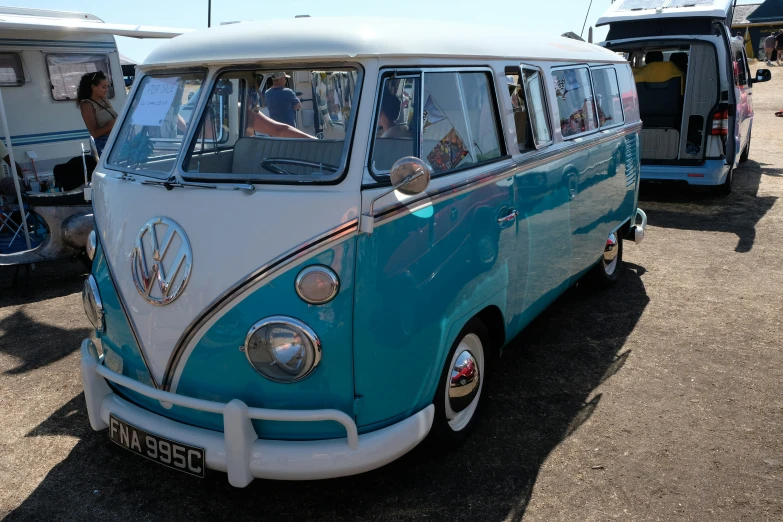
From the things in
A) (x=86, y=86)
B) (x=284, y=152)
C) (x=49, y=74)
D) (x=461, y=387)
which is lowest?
(x=461, y=387)

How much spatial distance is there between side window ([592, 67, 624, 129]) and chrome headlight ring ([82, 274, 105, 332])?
3.56m

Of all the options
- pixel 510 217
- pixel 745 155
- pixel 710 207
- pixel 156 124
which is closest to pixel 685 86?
pixel 710 207

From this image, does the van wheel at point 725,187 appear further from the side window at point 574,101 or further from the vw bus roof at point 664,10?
the side window at point 574,101

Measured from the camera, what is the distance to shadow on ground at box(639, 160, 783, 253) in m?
7.91

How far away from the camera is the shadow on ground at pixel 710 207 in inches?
311

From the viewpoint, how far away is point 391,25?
10.2ft

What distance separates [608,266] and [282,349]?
12.8 feet

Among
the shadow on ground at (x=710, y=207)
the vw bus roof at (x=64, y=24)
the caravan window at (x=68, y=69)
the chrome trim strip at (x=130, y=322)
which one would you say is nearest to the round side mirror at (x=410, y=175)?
the chrome trim strip at (x=130, y=322)

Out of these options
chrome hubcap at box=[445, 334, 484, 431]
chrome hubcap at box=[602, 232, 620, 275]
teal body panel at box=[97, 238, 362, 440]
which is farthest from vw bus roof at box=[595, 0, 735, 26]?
teal body panel at box=[97, 238, 362, 440]

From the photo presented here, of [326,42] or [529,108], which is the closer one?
[326,42]

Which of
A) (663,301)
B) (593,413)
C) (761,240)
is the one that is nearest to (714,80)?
(761,240)

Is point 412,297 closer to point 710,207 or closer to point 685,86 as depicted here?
point 710,207

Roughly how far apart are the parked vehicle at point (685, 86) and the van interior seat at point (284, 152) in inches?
274

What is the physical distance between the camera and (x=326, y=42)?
9.49 ft
